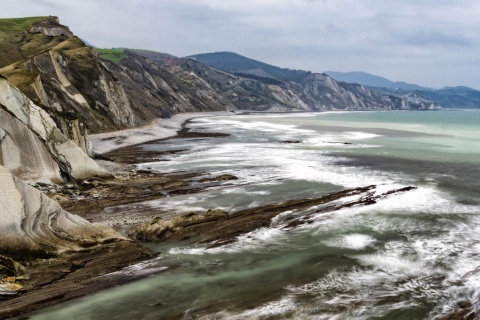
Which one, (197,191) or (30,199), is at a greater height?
(30,199)

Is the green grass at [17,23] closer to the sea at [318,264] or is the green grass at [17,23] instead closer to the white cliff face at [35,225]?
the sea at [318,264]

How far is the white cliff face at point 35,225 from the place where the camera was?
12.6 metres

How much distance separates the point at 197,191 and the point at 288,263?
1190cm

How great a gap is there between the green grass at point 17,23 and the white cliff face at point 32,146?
68.3 m

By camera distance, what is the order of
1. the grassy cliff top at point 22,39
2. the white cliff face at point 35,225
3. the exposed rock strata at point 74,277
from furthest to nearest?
1. the grassy cliff top at point 22,39
2. the white cliff face at point 35,225
3. the exposed rock strata at point 74,277

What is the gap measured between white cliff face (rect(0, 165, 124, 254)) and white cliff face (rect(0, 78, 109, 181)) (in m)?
8.55

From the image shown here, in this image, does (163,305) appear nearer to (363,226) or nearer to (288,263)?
(288,263)

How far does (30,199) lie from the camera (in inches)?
548

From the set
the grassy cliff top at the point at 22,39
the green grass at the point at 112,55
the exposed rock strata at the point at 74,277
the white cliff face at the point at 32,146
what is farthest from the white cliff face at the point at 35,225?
the green grass at the point at 112,55

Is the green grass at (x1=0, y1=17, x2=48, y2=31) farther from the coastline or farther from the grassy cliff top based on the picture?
the coastline

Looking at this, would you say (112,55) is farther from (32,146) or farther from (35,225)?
(35,225)

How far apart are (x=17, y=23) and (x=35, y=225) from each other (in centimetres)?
Answer: 9184

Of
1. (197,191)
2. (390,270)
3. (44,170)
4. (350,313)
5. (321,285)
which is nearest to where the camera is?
(350,313)

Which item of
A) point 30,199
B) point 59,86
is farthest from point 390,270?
point 59,86
